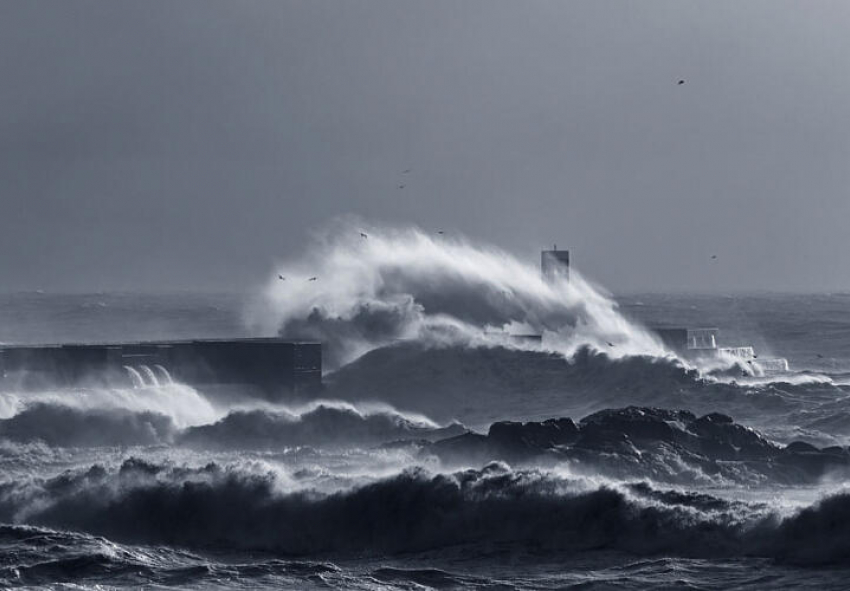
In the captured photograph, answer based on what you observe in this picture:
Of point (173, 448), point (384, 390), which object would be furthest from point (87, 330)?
point (173, 448)

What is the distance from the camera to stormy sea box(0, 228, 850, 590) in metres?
22.0

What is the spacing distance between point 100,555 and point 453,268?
1552 inches

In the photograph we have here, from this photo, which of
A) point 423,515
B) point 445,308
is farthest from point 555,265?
point 423,515

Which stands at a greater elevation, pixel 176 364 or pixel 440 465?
pixel 176 364

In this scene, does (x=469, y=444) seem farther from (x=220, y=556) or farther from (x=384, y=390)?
(x=384, y=390)

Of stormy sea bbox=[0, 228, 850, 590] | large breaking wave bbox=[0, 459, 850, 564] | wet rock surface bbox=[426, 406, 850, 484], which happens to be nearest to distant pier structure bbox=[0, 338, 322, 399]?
stormy sea bbox=[0, 228, 850, 590]

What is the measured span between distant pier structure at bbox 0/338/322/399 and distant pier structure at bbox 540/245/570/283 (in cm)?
1994

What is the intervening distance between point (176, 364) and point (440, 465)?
1709cm

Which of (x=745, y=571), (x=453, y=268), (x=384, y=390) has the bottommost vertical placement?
(x=745, y=571)

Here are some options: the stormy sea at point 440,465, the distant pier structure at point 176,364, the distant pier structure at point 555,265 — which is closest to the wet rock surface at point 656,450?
the stormy sea at point 440,465

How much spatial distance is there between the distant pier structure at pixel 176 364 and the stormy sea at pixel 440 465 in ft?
1.05

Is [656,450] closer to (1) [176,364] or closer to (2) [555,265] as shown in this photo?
(1) [176,364]

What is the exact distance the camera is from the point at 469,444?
32.1m

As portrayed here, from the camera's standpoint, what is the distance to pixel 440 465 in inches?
1184
